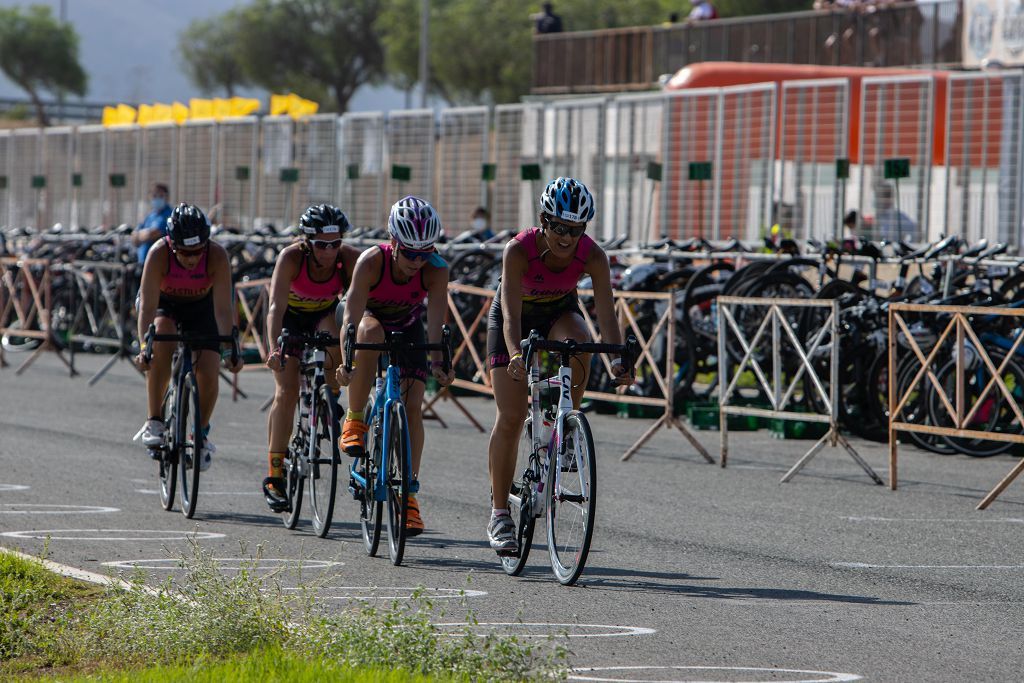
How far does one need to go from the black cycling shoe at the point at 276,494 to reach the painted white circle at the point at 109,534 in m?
0.49

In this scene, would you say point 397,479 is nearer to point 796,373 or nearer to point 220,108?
point 796,373

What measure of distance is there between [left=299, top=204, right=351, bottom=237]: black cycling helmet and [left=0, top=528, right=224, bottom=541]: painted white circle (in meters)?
1.84

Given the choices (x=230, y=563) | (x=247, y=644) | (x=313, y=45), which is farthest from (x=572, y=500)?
(x=313, y=45)

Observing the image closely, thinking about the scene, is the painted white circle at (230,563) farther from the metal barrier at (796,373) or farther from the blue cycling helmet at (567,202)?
the metal barrier at (796,373)

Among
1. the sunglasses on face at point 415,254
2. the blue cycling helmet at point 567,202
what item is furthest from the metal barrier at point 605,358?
the blue cycling helmet at point 567,202

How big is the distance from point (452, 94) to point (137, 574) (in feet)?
286

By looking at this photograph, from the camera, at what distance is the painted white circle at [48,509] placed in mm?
10695

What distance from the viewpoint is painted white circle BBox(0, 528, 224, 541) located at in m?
9.72

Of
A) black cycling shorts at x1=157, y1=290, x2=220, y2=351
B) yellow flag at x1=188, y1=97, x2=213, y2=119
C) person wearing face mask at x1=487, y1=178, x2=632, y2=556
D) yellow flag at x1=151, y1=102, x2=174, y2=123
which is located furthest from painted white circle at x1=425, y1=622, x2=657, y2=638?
yellow flag at x1=151, y1=102, x2=174, y2=123

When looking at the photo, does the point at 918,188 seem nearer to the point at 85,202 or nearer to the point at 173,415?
the point at 173,415

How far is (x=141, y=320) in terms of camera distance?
10984mm

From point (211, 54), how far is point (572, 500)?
4070 inches

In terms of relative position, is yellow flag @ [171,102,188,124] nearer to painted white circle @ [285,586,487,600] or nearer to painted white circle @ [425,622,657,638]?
painted white circle @ [285,586,487,600]

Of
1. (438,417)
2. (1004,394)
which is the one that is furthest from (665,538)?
(438,417)
